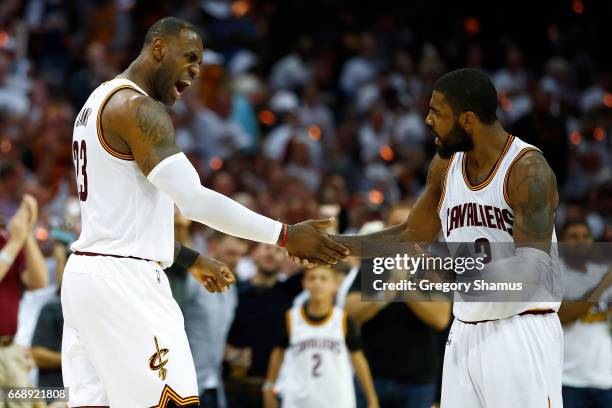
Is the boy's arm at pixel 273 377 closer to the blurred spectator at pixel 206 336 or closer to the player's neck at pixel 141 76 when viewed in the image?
the blurred spectator at pixel 206 336

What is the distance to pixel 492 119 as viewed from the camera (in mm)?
5812

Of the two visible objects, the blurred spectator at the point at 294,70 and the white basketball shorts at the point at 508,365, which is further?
the blurred spectator at the point at 294,70

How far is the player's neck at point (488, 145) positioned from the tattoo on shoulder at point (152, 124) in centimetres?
167

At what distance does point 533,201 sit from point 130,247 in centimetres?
204

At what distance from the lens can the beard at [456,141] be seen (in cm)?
582

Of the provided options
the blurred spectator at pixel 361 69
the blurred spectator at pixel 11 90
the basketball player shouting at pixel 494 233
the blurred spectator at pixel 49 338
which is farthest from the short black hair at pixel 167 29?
the blurred spectator at pixel 361 69

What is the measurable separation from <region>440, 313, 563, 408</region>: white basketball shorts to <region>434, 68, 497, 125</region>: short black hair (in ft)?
3.65

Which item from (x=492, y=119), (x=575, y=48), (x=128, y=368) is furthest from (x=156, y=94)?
(x=575, y=48)

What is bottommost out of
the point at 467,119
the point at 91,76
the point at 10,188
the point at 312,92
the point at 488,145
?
the point at 488,145

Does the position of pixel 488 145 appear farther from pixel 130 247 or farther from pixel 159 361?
pixel 159 361

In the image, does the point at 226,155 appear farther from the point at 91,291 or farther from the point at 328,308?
the point at 91,291

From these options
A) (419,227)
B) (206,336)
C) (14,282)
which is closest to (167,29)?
(419,227)

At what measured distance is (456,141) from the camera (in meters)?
5.84

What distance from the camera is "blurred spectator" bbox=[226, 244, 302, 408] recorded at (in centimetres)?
969
